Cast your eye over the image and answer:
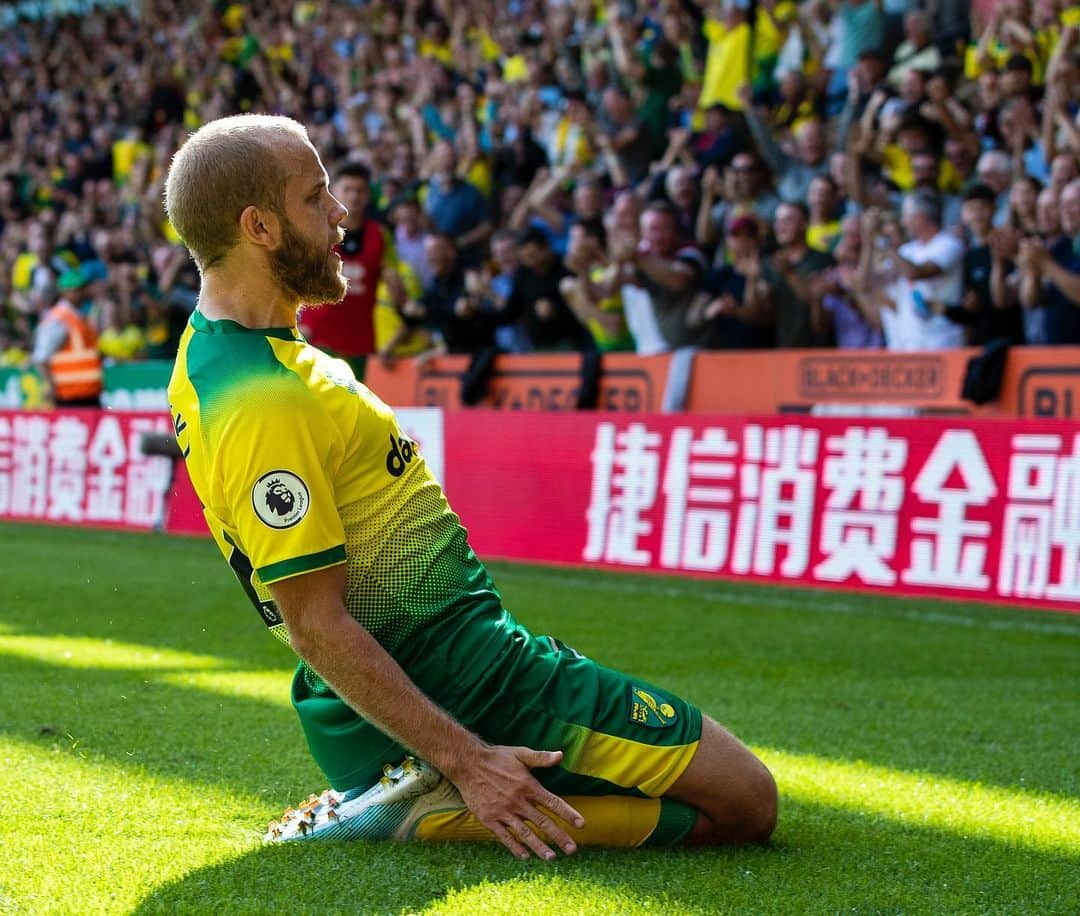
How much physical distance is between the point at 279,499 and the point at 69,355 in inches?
517

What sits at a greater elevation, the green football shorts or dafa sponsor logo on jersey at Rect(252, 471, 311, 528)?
dafa sponsor logo on jersey at Rect(252, 471, 311, 528)

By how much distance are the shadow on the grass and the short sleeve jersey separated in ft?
1.56

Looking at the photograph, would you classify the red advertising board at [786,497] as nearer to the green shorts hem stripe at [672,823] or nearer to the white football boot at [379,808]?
the white football boot at [379,808]

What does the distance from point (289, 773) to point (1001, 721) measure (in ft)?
8.20

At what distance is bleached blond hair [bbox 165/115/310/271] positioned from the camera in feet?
9.96

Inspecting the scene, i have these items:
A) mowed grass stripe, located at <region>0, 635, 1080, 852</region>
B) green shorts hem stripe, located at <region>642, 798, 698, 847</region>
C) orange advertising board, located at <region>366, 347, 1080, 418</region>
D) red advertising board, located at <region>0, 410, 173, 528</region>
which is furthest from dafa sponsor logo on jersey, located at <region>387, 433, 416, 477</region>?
red advertising board, located at <region>0, 410, 173, 528</region>

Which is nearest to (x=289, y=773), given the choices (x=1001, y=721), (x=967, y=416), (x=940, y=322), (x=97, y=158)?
(x=1001, y=721)

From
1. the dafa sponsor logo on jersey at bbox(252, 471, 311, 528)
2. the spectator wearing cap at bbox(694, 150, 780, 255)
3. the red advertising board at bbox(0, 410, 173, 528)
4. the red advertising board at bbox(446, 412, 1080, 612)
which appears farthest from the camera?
the red advertising board at bbox(0, 410, 173, 528)

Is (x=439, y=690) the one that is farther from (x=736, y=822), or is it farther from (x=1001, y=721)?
(x=1001, y=721)

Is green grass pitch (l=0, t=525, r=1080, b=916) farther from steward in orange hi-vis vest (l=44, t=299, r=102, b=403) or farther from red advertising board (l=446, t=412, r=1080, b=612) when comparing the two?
steward in orange hi-vis vest (l=44, t=299, r=102, b=403)

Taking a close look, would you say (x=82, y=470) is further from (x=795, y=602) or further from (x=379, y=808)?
(x=379, y=808)

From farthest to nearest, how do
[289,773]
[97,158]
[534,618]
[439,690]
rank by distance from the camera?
[97,158]
[534,618]
[289,773]
[439,690]

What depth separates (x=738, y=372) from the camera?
10664 millimetres

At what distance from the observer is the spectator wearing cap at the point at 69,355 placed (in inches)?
604
